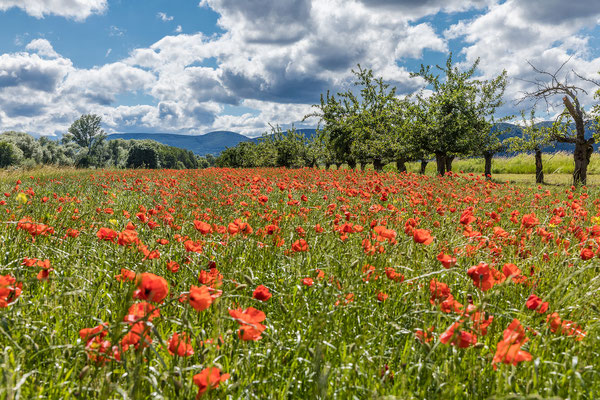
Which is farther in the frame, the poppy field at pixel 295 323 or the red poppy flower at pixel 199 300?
the poppy field at pixel 295 323

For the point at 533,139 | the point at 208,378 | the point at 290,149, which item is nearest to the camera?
the point at 208,378

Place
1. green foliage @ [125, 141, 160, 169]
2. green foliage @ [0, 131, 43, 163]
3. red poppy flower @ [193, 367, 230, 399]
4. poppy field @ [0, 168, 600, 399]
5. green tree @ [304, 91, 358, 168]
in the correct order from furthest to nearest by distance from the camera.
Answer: green foliage @ [125, 141, 160, 169]
green foliage @ [0, 131, 43, 163]
green tree @ [304, 91, 358, 168]
poppy field @ [0, 168, 600, 399]
red poppy flower @ [193, 367, 230, 399]

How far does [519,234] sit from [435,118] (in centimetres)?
1977

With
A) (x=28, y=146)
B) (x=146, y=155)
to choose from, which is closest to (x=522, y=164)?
(x=28, y=146)

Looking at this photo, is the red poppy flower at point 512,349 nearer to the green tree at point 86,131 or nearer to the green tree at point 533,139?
the green tree at point 533,139

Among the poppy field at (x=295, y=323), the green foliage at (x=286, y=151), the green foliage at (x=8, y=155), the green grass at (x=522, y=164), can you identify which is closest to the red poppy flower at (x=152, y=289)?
the poppy field at (x=295, y=323)

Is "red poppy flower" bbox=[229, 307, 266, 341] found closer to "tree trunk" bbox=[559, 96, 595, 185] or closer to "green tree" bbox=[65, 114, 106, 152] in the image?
"tree trunk" bbox=[559, 96, 595, 185]

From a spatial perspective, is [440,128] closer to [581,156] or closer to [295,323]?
[581,156]

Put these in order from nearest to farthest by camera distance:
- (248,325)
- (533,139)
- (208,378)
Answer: (208,378) → (248,325) → (533,139)

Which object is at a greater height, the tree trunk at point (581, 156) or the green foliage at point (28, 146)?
the green foliage at point (28, 146)

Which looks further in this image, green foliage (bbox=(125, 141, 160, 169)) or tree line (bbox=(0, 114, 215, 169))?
green foliage (bbox=(125, 141, 160, 169))

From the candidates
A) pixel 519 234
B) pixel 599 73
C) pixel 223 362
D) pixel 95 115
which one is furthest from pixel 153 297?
pixel 95 115

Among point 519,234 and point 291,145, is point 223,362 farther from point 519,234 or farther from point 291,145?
point 291,145

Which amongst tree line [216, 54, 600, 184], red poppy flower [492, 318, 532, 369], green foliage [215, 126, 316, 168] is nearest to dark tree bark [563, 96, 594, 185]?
tree line [216, 54, 600, 184]
